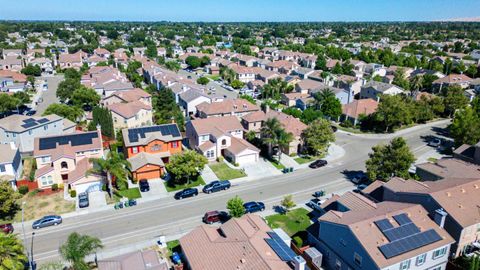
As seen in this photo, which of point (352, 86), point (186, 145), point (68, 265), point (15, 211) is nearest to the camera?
point (68, 265)

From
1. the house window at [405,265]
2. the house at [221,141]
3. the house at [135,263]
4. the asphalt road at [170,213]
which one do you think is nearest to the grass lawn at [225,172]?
the house at [221,141]

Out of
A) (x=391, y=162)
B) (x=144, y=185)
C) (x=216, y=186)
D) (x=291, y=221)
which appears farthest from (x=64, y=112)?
(x=391, y=162)

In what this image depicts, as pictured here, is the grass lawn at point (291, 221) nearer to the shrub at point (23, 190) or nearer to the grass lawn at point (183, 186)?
the grass lawn at point (183, 186)

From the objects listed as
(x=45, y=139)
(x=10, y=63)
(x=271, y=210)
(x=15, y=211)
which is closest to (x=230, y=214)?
(x=271, y=210)

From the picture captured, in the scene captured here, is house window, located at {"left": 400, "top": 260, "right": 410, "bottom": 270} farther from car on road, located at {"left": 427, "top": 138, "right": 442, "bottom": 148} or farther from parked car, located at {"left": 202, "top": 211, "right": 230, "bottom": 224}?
car on road, located at {"left": 427, "top": 138, "right": 442, "bottom": 148}

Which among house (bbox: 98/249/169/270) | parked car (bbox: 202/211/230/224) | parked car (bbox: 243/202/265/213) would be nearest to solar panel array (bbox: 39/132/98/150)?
parked car (bbox: 202/211/230/224)

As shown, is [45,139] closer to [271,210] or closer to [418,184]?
[271,210]
